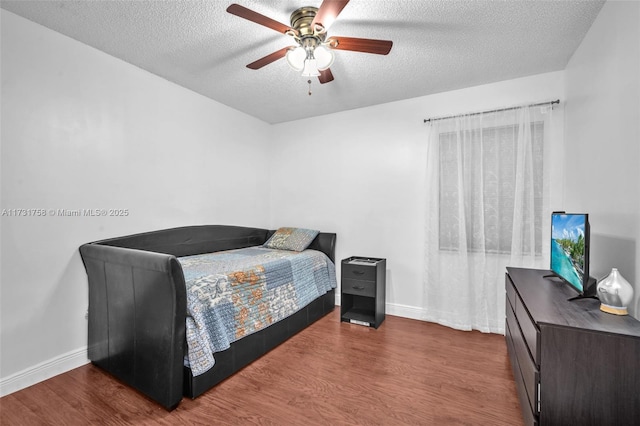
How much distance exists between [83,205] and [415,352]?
2.91 metres

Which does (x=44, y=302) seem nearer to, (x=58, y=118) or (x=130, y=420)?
(x=130, y=420)

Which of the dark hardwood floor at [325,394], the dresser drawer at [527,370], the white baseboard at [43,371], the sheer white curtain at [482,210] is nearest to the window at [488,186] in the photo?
the sheer white curtain at [482,210]

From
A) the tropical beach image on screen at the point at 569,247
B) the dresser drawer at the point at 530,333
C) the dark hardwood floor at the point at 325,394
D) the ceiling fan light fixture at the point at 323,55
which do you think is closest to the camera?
the dresser drawer at the point at 530,333

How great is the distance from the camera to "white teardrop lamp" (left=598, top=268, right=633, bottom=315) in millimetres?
1297

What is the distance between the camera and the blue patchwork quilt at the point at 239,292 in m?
1.79

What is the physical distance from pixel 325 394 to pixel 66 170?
2.44 m

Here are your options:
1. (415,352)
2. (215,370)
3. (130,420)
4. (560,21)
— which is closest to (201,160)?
(215,370)

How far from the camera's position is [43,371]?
6.53ft

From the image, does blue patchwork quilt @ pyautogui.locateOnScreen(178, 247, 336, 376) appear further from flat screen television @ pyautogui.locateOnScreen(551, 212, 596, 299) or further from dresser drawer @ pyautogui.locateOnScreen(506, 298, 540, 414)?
flat screen television @ pyautogui.locateOnScreen(551, 212, 596, 299)

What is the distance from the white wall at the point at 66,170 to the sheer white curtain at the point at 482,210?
8.83 ft

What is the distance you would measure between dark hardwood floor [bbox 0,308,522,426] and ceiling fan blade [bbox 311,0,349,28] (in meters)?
2.22

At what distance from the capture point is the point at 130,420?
162 centimetres

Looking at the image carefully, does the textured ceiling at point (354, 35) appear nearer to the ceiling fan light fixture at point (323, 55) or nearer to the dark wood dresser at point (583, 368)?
the ceiling fan light fixture at point (323, 55)

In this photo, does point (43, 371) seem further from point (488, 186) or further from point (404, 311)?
point (488, 186)
